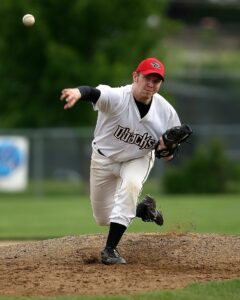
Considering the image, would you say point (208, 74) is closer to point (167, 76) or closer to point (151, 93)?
point (167, 76)

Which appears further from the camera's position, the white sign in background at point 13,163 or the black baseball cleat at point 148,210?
the white sign in background at point 13,163

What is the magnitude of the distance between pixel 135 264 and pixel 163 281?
3.16 feet

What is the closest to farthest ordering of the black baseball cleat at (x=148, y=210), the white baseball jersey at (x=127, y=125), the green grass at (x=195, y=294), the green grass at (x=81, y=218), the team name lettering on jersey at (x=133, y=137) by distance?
1. the green grass at (x=195, y=294)
2. the white baseball jersey at (x=127, y=125)
3. the team name lettering on jersey at (x=133, y=137)
4. the black baseball cleat at (x=148, y=210)
5. the green grass at (x=81, y=218)

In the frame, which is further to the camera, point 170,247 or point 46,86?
point 46,86

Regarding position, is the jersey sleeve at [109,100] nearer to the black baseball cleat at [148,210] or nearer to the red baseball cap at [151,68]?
the red baseball cap at [151,68]

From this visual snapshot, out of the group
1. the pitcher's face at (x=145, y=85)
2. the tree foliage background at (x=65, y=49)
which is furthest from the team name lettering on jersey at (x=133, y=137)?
the tree foliage background at (x=65, y=49)

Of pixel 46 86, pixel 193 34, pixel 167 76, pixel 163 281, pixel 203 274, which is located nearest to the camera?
pixel 163 281

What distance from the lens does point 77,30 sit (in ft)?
79.3

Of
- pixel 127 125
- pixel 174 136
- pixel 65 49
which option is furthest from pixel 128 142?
pixel 65 49

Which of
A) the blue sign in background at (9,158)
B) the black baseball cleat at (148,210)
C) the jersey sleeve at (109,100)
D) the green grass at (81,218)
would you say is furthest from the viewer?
the blue sign in background at (9,158)

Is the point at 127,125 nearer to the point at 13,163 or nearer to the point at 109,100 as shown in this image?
the point at 109,100

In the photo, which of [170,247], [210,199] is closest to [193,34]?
[210,199]

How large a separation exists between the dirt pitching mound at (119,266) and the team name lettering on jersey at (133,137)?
106 cm

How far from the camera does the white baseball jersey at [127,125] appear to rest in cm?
743
